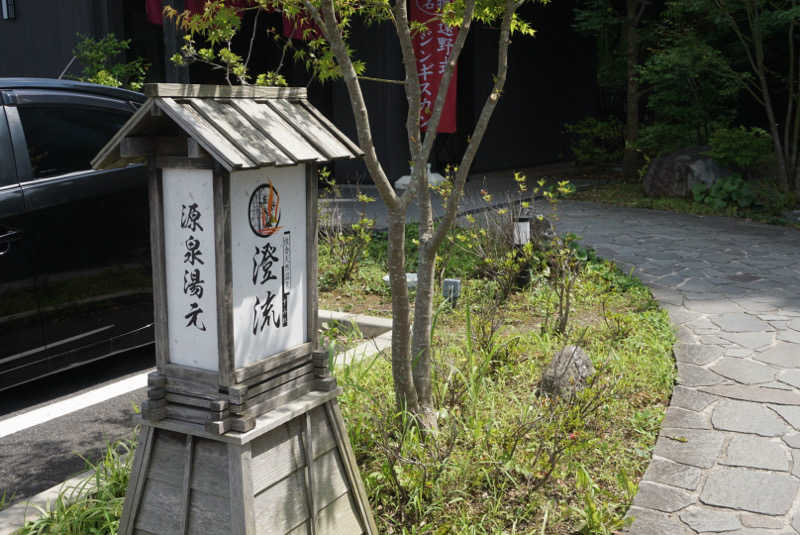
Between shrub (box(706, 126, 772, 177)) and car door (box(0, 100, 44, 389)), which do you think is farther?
shrub (box(706, 126, 772, 177))

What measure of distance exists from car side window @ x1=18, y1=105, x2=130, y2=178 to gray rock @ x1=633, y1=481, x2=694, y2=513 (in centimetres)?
401

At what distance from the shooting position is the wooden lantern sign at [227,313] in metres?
2.74

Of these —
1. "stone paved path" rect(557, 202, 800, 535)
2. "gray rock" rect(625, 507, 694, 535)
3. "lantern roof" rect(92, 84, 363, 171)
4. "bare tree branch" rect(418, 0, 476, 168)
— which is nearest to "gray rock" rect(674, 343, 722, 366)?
"stone paved path" rect(557, 202, 800, 535)

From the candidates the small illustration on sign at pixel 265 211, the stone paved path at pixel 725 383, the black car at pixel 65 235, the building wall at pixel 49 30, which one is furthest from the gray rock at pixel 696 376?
the building wall at pixel 49 30

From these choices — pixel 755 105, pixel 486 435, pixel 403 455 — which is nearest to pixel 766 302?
pixel 486 435

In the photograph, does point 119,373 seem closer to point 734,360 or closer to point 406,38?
point 406,38

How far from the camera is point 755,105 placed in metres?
16.4

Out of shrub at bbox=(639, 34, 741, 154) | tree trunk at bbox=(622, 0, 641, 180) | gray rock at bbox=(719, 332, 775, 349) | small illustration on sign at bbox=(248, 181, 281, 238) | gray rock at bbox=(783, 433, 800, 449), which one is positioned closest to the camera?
small illustration on sign at bbox=(248, 181, 281, 238)

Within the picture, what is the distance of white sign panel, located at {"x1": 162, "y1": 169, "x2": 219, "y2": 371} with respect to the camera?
2768mm

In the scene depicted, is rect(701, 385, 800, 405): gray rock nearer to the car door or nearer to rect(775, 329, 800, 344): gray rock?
rect(775, 329, 800, 344): gray rock

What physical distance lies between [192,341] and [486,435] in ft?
6.01

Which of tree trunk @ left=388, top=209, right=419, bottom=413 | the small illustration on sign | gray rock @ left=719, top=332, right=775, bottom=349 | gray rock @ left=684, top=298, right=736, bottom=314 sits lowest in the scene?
gray rock @ left=719, top=332, right=775, bottom=349

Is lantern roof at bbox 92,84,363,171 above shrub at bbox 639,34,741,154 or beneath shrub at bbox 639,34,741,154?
beneath

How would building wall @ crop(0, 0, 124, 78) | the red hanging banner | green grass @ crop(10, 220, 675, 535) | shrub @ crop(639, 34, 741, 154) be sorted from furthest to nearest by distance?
shrub @ crop(639, 34, 741, 154) < the red hanging banner < building wall @ crop(0, 0, 124, 78) < green grass @ crop(10, 220, 675, 535)
